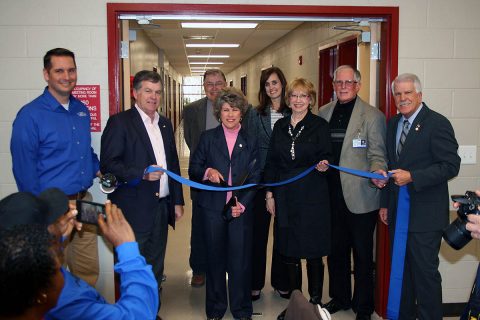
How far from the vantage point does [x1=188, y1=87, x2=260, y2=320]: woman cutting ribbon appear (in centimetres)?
319

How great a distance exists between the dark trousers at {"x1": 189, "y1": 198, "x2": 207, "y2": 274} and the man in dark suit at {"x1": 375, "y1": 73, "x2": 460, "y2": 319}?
176 centimetres

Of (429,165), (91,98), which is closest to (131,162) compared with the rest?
(91,98)

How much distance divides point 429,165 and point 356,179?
513 millimetres

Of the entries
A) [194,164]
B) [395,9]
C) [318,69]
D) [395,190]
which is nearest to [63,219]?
[194,164]

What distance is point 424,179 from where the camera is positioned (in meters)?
2.74

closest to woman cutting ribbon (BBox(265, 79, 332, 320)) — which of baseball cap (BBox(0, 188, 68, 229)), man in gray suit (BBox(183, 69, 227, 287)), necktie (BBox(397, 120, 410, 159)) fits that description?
necktie (BBox(397, 120, 410, 159))

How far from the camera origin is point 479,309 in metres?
1.83

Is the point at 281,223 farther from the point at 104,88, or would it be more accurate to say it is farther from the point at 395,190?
the point at 104,88

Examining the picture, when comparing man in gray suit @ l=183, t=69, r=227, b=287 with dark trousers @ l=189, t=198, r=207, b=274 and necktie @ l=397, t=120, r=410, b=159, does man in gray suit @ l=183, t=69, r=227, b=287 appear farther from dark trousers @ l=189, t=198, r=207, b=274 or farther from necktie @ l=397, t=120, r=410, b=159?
necktie @ l=397, t=120, r=410, b=159

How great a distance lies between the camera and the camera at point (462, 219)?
202cm

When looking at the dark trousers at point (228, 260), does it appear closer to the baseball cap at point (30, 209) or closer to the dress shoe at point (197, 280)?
the dress shoe at point (197, 280)

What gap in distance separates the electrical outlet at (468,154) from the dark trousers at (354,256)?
2.77ft

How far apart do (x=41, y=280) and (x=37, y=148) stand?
5.82ft

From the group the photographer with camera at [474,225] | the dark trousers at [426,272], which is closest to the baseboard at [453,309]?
the dark trousers at [426,272]
